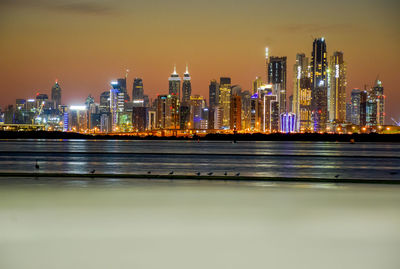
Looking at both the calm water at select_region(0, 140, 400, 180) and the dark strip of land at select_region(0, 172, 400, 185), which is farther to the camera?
the calm water at select_region(0, 140, 400, 180)

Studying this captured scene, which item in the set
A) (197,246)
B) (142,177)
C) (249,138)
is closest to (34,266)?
(197,246)

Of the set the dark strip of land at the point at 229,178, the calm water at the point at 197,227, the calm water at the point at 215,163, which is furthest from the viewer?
the calm water at the point at 215,163

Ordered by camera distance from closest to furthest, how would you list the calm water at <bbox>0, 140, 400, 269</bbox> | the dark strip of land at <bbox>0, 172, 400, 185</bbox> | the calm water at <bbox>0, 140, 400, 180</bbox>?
1. the calm water at <bbox>0, 140, 400, 269</bbox>
2. the dark strip of land at <bbox>0, 172, 400, 185</bbox>
3. the calm water at <bbox>0, 140, 400, 180</bbox>

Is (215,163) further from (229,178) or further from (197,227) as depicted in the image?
(197,227)

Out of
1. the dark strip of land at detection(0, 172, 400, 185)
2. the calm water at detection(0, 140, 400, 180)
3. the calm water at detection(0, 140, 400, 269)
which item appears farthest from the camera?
the calm water at detection(0, 140, 400, 180)

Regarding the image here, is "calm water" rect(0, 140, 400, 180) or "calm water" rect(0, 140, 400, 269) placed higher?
"calm water" rect(0, 140, 400, 269)

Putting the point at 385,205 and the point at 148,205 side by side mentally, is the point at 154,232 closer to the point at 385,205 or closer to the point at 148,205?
the point at 148,205

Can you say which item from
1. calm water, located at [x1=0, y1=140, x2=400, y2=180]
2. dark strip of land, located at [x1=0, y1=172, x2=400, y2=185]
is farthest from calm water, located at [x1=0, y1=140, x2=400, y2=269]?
calm water, located at [x1=0, y1=140, x2=400, y2=180]

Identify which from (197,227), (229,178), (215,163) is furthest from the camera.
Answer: (215,163)

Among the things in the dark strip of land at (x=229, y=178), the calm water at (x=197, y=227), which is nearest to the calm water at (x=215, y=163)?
the dark strip of land at (x=229, y=178)

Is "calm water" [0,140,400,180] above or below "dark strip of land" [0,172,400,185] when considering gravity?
below

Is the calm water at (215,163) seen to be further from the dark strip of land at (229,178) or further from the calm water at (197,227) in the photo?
the calm water at (197,227)

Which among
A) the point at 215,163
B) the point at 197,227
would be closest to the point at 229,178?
the point at 197,227

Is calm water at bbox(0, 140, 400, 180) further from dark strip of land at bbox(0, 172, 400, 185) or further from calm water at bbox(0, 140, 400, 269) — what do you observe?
calm water at bbox(0, 140, 400, 269)
